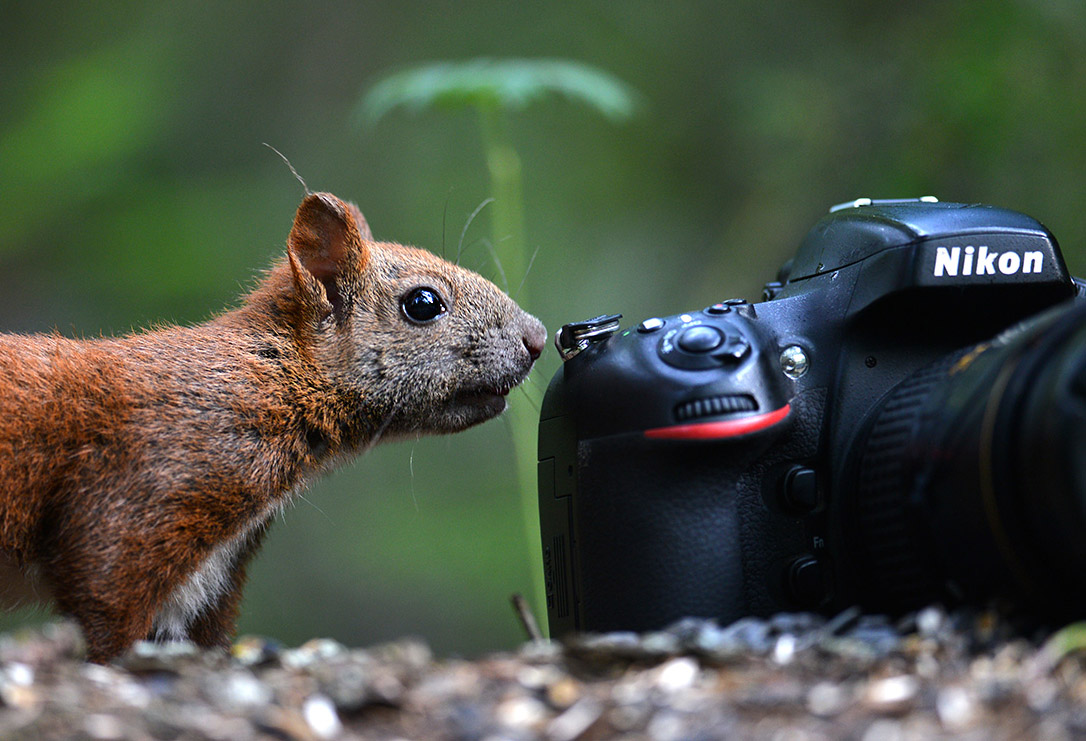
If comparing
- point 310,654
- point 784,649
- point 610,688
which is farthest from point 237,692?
point 784,649

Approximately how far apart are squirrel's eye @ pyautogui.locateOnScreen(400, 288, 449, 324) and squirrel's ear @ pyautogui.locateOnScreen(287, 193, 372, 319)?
8cm

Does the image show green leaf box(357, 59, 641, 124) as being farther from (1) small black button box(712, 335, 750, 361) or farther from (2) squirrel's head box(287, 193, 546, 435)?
(1) small black button box(712, 335, 750, 361)

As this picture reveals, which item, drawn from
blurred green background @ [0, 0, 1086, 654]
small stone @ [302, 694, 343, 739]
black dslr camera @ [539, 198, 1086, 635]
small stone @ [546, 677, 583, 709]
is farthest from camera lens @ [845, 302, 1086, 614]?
blurred green background @ [0, 0, 1086, 654]

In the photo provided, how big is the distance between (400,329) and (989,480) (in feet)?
2.84

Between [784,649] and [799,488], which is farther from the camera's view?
[799,488]

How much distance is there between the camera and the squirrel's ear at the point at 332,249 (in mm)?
1436

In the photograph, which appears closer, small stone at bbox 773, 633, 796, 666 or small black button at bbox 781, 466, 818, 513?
small stone at bbox 773, 633, 796, 666

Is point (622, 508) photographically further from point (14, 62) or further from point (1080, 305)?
point (14, 62)

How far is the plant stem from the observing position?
1.90m

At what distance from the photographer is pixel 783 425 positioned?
3.89ft

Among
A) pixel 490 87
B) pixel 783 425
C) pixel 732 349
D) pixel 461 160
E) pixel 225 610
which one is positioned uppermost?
pixel 490 87

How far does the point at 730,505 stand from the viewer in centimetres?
120

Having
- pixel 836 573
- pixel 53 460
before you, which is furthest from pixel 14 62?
pixel 836 573

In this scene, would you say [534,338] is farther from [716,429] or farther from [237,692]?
[237,692]
